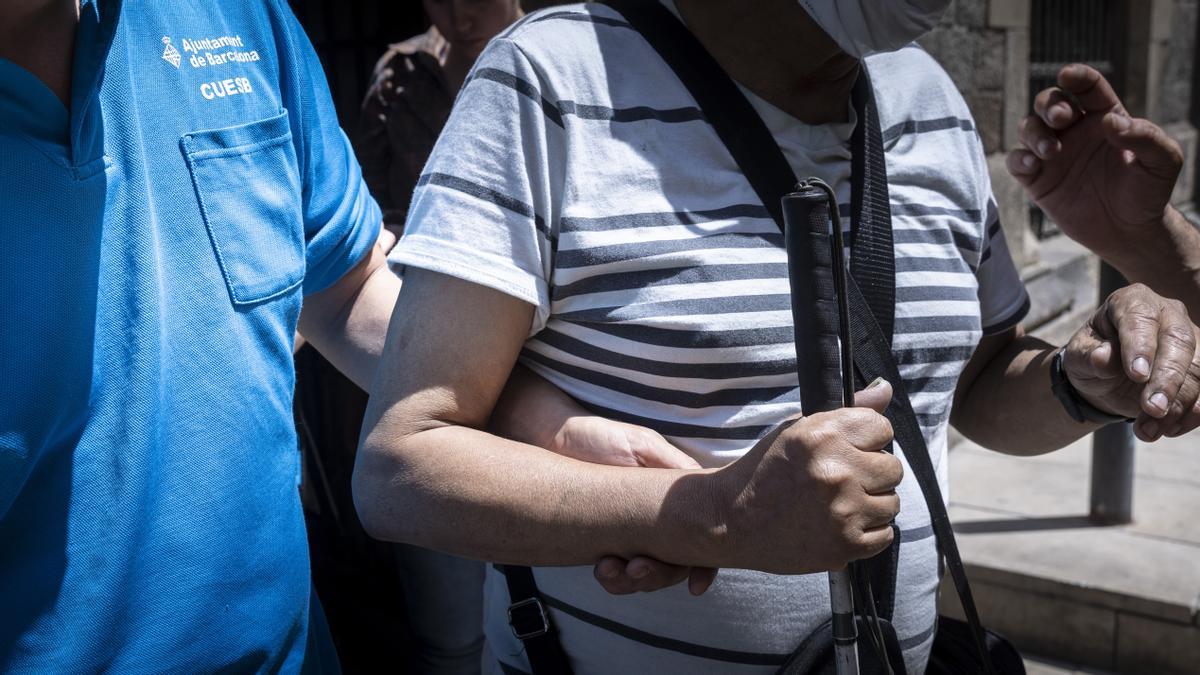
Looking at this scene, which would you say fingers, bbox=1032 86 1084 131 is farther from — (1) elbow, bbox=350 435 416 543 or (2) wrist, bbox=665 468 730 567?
(1) elbow, bbox=350 435 416 543

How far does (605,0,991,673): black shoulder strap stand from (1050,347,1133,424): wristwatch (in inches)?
11.7

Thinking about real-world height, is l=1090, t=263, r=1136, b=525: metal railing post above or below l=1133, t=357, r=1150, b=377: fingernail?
below

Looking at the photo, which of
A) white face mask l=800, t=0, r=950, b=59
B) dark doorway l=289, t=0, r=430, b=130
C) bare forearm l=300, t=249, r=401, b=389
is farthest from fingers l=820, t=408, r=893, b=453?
dark doorway l=289, t=0, r=430, b=130

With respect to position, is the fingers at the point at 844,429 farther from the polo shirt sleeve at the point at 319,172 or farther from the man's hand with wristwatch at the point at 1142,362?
the polo shirt sleeve at the point at 319,172

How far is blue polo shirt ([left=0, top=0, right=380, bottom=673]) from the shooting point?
1144mm

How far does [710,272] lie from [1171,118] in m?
10.2

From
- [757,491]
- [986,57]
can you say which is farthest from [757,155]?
[986,57]

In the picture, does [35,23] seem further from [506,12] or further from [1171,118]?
[1171,118]

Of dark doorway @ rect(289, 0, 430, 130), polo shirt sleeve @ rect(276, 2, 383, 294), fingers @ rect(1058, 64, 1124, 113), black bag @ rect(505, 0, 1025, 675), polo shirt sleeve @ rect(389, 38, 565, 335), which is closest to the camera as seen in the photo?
polo shirt sleeve @ rect(389, 38, 565, 335)

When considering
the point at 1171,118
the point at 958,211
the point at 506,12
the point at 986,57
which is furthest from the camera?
the point at 1171,118

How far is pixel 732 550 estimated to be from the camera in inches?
45.8

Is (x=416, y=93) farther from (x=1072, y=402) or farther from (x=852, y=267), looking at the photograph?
(x=1072, y=402)

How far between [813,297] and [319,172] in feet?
2.82

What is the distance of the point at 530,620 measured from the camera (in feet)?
4.93
